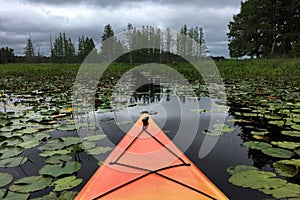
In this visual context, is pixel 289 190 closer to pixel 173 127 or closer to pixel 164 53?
pixel 173 127

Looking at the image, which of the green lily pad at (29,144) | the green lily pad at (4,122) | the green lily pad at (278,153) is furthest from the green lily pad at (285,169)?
the green lily pad at (4,122)

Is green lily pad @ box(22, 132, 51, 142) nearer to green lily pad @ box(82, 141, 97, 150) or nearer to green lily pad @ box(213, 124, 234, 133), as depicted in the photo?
green lily pad @ box(82, 141, 97, 150)

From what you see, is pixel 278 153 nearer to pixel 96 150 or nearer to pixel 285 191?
pixel 285 191

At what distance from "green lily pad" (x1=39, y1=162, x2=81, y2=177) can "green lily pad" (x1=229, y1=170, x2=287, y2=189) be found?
1.41 meters

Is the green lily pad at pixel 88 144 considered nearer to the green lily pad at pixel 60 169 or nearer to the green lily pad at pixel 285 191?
the green lily pad at pixel 60 169

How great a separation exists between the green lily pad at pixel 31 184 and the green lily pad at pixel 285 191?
173 centimetres

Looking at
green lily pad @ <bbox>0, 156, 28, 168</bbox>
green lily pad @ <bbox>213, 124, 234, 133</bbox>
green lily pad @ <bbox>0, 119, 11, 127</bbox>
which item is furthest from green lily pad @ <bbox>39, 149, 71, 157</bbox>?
green lily pad @ <bbox>213, 124, 234, 133</bbox>

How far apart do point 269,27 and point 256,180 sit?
83.8 feet

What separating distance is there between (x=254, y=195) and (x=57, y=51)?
155 ft

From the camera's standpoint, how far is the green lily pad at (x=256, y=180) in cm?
179

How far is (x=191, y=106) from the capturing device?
5.13 meters

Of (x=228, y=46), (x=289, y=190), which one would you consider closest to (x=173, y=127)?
(x=289, y=190)

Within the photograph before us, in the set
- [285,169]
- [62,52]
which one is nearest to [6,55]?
[62,52]

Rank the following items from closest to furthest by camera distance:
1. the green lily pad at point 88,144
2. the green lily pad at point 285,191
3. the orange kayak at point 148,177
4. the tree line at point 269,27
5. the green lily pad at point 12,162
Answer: the orange kayak at point 148,177
the green lily pad at point 285,191
the green lily pad at point 12,162
the green lily pad at point 88,144
the tree line at point 269,27
